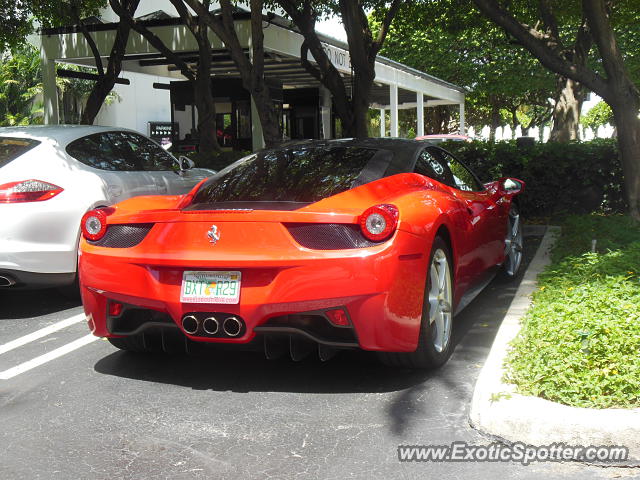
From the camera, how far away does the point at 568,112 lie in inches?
799

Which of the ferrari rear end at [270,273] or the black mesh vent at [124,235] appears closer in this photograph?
the ferrari rear end at [270,273]

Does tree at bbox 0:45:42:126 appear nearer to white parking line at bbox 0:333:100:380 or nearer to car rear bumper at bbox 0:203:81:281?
car rear bumper at bbox 0:203:81:281

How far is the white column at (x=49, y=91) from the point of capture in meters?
20.4

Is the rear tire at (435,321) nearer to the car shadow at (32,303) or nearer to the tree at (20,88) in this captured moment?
the car shadow at (32,303)

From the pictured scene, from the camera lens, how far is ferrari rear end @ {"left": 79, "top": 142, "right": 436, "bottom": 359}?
4168 mm

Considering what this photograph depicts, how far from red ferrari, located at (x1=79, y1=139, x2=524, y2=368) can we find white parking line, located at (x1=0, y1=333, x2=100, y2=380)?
0.56m

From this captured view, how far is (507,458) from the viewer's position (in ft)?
11.6

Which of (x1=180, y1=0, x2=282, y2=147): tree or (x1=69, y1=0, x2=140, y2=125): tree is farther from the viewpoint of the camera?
(x1=69, y1=0, x2=140, y2=125): tree

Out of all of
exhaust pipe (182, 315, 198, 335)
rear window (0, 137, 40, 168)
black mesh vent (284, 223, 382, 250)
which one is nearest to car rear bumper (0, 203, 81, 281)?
rear window (0, 137, 40, 168)

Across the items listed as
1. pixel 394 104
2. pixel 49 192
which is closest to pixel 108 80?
pixel 49 192

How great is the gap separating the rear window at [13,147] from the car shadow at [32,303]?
1253 mm

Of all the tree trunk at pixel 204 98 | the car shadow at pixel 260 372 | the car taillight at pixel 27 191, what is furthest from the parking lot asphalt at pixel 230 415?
the tree trunk at pixel 204 98

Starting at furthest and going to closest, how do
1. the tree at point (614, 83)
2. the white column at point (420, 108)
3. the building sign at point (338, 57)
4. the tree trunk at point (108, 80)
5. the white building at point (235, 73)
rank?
1. the white column at point (420, 108)
2. the building sign at point (338, 57)
3. the white building at point (235, 73)
4. the tree trunk at point (108, 80)
5. the tree at point (614, 83)

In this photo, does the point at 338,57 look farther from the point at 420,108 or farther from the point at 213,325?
the point at 213,325
